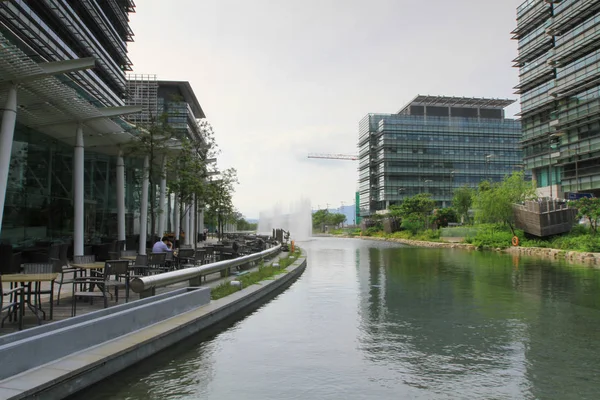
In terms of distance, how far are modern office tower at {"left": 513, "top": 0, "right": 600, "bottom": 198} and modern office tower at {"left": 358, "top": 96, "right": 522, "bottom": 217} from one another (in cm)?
5017

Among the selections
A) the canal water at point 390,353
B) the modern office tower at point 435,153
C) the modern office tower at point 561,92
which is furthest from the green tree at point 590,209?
the modern office tower at point 435,153

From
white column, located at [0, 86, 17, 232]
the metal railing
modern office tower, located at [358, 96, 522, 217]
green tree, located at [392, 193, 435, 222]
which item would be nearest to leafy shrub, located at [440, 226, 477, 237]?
green tree, located at [392, 193, 435, 222]

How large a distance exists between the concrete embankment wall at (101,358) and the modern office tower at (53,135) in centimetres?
843

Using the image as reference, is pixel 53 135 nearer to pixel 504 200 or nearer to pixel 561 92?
pixel 504 200

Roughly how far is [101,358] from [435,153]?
123 m

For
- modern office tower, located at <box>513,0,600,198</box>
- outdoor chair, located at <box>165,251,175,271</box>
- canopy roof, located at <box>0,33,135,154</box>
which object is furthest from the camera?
modern office tower, located at <box>513,0,600,198</box>

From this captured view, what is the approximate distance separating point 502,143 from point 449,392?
133m

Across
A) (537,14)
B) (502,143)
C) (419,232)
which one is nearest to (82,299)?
(419,232)

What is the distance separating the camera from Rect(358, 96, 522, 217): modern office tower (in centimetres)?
11912

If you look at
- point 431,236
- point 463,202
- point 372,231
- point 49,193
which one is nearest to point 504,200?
point 431,236

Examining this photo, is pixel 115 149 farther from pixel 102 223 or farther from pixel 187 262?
pixel 187 262

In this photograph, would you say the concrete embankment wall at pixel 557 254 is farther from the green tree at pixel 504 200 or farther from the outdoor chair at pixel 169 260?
the outdoor chair at pixel 169 260

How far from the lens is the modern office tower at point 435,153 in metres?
119

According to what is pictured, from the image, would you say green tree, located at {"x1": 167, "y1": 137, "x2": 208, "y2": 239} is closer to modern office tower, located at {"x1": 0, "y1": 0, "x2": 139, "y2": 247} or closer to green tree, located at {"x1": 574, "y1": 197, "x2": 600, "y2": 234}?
modern office tower, located at {"x1": 0, "y1": 0, "x2": 139, "y2": 247}
